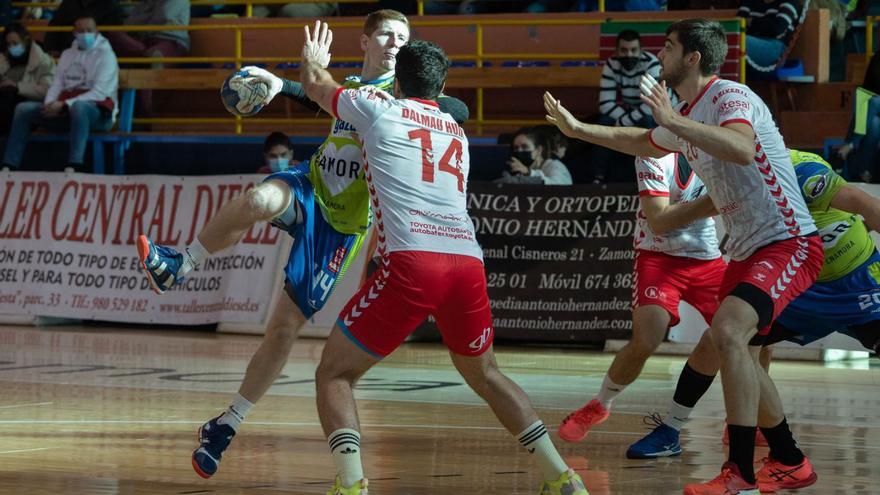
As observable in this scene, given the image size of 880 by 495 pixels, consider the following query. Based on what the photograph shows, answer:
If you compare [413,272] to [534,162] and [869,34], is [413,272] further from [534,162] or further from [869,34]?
[869,34]

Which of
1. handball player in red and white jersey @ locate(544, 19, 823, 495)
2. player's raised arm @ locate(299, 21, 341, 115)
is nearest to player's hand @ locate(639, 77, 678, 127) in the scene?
handball player in red and white jersey @ locate(544, 19, 823, 495)

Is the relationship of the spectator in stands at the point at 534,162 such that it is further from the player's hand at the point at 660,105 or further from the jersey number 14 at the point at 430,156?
the jersey number 14 at the point at 430,156

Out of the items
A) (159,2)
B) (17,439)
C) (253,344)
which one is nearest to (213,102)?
(159,2)

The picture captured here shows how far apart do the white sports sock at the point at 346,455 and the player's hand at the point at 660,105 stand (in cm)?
194

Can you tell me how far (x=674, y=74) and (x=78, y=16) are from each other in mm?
14785

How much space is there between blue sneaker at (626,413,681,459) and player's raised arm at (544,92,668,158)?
1592 mm

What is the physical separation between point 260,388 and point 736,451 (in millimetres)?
2457

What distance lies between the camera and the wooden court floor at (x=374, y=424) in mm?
7129

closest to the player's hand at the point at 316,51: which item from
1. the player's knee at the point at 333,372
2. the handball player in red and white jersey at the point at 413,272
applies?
the handball player in red and white jersey at the point at 413,272

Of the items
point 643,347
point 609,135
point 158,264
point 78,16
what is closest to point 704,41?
point 609,135

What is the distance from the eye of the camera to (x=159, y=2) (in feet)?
65.4

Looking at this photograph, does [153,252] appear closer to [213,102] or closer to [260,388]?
[260,388]

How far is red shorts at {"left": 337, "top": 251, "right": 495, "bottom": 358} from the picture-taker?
6129 millimetres

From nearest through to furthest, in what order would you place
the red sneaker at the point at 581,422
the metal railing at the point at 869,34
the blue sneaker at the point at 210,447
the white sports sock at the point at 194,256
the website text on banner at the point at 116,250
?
1. the blue sneaker at the point at 210,447
2. the white sports sock at the point at 194,256
3. the red sneaker at the point at 581,422
4. the website text on banner at the point at 116,250
5. the metal railing at the point at 869,34
